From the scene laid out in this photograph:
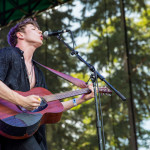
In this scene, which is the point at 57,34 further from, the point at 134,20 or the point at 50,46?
the point at 50,46

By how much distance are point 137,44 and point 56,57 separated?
186 cm

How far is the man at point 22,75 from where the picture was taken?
2.12 metres

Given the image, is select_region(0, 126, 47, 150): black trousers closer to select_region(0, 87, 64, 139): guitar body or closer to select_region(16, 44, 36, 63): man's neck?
select_region(0, 87, 64, 139): guitar body

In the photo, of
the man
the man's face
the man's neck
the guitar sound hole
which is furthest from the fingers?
the man's face

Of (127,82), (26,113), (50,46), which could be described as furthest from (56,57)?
(26,113)

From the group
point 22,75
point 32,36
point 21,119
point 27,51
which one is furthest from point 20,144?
point 32,36

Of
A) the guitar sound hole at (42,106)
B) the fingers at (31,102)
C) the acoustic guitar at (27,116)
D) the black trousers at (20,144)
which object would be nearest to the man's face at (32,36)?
the acoustic guitar at (27,116)

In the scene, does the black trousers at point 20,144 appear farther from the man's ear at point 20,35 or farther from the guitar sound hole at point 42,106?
the man's ear at point 20,35

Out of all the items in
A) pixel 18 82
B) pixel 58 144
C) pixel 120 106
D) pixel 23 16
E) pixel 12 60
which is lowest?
pixel 58 144

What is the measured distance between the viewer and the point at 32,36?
2.67 m

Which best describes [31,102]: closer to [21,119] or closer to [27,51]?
[21,119]

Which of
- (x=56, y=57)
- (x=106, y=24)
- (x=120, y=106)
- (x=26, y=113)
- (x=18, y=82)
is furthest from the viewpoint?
(x=56, y=57)

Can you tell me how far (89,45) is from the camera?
5.54m

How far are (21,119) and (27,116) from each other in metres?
0.06
